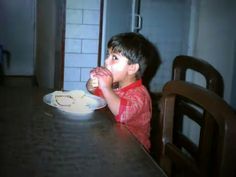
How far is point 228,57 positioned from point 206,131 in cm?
180

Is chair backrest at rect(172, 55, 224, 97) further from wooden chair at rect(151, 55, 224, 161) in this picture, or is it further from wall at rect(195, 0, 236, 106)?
wall at rect(195, 0, 236, 106)

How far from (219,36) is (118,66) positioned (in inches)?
53.4

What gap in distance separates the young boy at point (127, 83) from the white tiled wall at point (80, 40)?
1424mm

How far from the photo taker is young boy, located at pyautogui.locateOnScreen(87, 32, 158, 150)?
128 centimetres

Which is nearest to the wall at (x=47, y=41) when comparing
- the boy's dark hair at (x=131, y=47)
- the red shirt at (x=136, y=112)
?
the boy's dark hair at (x=131, y=47)

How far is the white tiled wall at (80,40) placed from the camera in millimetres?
2932

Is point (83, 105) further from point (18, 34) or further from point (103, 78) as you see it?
point (18, 34)

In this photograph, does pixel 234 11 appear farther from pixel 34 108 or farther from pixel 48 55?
pixel 48 55

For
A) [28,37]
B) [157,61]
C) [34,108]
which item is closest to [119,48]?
[34,108]

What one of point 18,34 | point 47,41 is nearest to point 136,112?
point 47,41

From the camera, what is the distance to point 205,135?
3.05ft

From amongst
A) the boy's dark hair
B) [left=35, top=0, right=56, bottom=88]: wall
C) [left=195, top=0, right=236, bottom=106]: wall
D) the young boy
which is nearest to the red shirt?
the young boy

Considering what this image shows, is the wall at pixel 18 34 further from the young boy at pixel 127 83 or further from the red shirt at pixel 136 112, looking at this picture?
the red shirt at pixel 136 112

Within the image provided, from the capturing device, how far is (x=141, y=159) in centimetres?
85
